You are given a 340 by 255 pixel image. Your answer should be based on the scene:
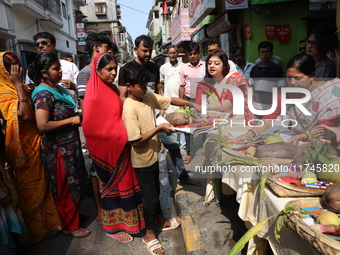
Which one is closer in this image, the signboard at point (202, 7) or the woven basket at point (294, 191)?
the woven basket at point (294, 191)

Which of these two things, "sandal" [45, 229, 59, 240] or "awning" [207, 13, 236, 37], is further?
"awning" [207, 13, 236, 37]

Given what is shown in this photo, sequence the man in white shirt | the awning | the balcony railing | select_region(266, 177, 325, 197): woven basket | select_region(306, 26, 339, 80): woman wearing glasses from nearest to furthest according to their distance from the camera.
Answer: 1. select_region(266, 177, 325, 197): woven basket
2. select_region(306, 26, 339, 80): woman wearing glasses
3. the man in white shirt
4. the awning
5. the balcony railing

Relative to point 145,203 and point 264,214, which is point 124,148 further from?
point 264,214

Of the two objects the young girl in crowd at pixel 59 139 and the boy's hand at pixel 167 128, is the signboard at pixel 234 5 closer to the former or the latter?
the young girl in crowd at pixel 59 139

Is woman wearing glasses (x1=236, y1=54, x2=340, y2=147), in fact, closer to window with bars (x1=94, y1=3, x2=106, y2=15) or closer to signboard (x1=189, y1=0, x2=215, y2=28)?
signboard (x1=189, y1=0, x2=215, y2=28)

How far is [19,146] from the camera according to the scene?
251 cm

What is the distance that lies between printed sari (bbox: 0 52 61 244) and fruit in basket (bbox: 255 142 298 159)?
2.12 m

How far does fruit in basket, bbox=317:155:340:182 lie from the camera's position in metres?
1.41

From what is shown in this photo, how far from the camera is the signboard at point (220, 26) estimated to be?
26.0 ft

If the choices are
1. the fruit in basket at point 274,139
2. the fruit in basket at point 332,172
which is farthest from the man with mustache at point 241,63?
the fruit in basket at point 332,172

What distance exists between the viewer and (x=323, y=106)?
2055 mm

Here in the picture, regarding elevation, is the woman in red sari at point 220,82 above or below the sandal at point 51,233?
above

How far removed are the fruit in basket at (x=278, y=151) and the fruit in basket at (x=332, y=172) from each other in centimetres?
26

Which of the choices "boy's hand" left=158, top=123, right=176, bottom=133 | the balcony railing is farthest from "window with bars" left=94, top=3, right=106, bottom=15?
"boy's hand" left=158, top=123, right=176, bottom=133
